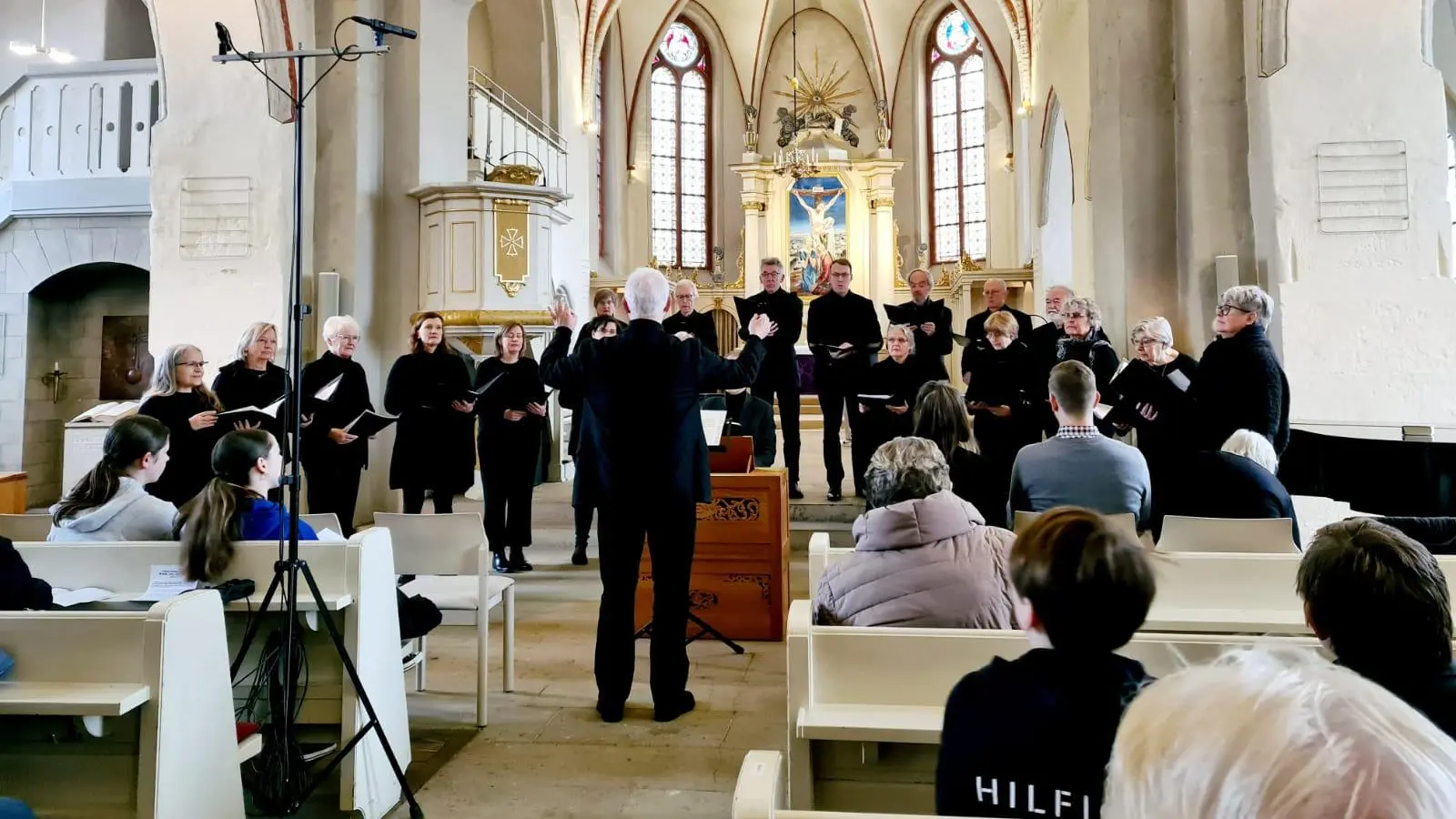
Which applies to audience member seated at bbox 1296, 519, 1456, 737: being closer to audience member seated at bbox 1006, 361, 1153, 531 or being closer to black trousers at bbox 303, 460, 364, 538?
audience member seated at bbox 1006, 361, 1153, 531

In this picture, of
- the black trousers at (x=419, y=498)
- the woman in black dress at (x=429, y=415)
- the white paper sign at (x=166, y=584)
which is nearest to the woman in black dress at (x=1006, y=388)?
the woman in black dress at (x=429, y=415)

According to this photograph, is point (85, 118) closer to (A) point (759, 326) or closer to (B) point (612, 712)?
(A) point (759, 326)

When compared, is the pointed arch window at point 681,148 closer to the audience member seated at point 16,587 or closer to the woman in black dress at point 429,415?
the woman in black dress at point 429,415

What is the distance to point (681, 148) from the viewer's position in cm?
1727

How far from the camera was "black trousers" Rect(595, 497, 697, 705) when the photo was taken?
3.04m

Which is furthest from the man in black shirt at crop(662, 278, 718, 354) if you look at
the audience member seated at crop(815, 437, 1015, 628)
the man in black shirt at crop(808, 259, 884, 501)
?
the audience member seated at crop(815, 437, 1015, 628)

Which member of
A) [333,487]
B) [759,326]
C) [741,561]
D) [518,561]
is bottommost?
[518,561]

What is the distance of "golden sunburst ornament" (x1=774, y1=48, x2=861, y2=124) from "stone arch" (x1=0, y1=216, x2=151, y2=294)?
1135 centimetres

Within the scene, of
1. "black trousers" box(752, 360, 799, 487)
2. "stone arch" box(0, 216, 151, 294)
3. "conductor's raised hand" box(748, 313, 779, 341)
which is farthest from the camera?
"stone arch" box(0, 216, 151, 294)

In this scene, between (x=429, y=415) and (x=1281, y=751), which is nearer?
(x=1281, y=751)

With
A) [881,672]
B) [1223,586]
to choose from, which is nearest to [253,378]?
[881,672]

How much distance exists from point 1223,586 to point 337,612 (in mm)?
2253

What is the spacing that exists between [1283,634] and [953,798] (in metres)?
1.46

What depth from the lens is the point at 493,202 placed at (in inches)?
291
